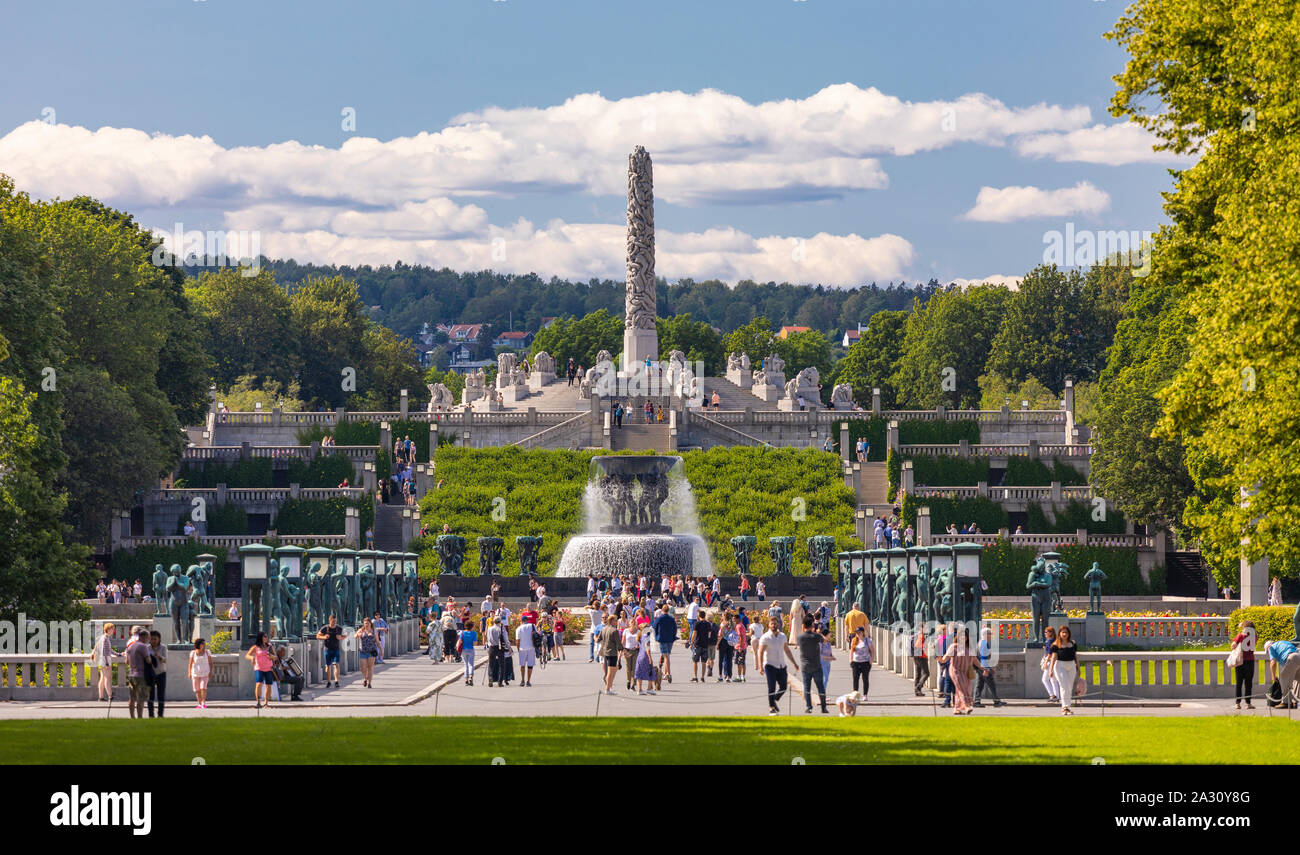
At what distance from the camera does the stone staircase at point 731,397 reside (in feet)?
326

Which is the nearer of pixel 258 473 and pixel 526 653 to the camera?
pixel 526 653

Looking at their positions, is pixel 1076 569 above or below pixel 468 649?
above

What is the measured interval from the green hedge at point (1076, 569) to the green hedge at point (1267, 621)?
77.4ft

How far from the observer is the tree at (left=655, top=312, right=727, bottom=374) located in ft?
467

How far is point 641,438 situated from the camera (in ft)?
284

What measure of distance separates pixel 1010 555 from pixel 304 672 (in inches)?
1523

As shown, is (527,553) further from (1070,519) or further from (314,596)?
(314,596)

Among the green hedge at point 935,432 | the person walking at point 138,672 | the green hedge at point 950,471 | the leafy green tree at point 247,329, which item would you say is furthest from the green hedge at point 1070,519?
the leafy green tree at point 247,329

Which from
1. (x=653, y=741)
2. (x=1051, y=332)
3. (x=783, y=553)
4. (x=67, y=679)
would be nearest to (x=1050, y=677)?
(x=653, y=741)

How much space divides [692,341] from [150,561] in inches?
3153

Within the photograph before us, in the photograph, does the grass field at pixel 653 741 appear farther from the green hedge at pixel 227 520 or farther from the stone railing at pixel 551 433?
the stone railing at pixel 551 433
